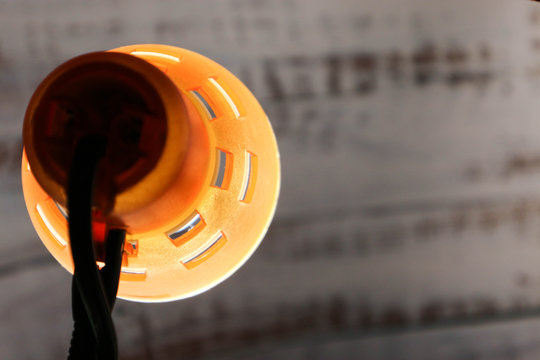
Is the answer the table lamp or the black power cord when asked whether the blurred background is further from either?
the black power cord

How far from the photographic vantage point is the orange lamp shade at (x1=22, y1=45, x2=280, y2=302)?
0.29m

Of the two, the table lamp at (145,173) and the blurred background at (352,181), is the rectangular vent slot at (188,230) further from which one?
the blurred background at (352,181)

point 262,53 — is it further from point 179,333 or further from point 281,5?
point 179,333

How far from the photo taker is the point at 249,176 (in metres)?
0.39

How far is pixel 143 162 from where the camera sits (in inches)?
11.3

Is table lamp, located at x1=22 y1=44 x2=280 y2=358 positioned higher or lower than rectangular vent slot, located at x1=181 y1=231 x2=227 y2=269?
higher

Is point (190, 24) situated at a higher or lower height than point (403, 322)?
higher

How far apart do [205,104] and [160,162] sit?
4.6 inches

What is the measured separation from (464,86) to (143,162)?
60 cm

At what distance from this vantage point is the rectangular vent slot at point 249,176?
15.2 inches

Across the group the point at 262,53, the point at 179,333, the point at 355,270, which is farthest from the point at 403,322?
the point at 262,53

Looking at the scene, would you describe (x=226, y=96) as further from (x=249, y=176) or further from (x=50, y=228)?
(x=50, y=228)

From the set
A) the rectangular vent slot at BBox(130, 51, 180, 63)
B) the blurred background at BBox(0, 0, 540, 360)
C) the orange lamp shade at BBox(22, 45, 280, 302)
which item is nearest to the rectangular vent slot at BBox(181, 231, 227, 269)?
the orange lamp shade at BBox(22, 45, 280, 302)

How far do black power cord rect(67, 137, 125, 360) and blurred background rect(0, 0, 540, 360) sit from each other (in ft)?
1.52
